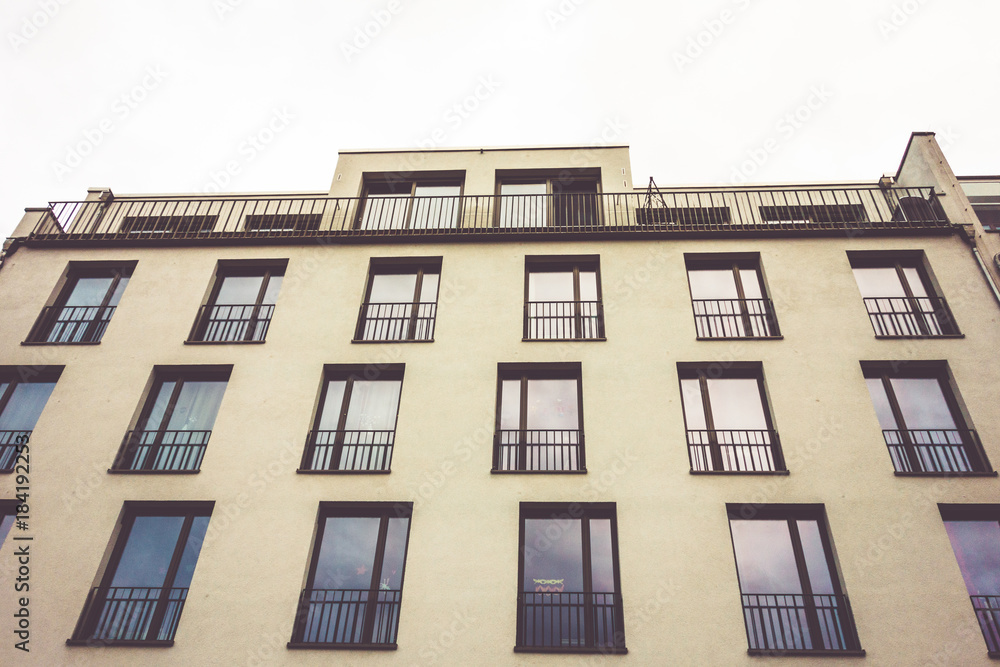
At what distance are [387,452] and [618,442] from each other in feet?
17.2

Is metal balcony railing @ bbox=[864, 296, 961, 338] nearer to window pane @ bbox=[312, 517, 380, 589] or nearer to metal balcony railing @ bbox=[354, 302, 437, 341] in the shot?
metal balcony railing @ bbox=[354, 302, 437, 341]

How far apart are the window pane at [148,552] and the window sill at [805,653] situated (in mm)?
11756

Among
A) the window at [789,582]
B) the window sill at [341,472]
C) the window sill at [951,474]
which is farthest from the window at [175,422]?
the window sill at [951,474]

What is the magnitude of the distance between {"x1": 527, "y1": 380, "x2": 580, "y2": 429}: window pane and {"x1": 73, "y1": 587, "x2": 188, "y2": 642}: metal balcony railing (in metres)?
8.28

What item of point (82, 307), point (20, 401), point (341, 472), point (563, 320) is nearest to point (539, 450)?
point (563, 320)

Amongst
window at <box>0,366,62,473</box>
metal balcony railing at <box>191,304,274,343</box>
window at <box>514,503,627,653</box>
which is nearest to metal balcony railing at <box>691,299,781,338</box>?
window at <box>514,503,627,653</box>

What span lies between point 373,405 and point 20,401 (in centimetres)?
890

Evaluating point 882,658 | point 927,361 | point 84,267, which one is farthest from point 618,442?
point 84,267

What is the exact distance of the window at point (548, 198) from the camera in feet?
66.2

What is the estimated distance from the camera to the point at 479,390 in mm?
15297

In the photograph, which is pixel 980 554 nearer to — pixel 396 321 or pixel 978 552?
pixel 978 552

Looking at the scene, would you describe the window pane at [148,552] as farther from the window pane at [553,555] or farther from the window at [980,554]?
the window at [980,554]

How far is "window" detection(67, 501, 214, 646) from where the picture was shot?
41.3 feet

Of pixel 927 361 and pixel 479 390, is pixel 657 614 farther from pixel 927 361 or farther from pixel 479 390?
pixel 927 361
